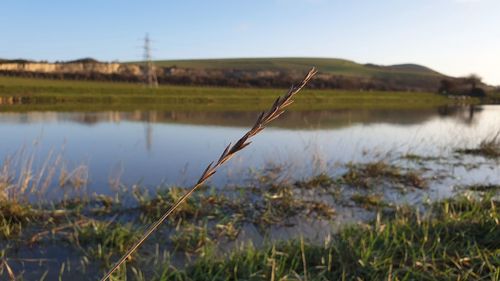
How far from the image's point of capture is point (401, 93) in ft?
202

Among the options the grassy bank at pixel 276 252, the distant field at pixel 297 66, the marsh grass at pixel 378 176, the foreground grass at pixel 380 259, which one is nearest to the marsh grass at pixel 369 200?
the marsh grass at pixel 378 176

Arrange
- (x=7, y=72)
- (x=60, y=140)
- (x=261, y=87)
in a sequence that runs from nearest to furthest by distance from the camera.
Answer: (x=60, y=140) < (x=7, y=72) < (x=261, y=87)

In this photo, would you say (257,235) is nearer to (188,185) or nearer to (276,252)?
(276,252)

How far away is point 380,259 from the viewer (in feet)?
13.4

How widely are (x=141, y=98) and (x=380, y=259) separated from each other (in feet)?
126

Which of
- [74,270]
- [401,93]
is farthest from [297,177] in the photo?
[401,93]

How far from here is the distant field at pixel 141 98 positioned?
3353 cm

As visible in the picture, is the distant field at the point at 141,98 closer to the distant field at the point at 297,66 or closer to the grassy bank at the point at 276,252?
the distant field at the point at 297,66

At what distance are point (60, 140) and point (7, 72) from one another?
39.2 m

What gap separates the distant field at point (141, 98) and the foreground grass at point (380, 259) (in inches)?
1072

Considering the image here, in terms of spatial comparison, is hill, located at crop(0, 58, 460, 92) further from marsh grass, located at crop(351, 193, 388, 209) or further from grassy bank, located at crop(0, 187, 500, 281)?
grassy bank, located at crop(0, 187, 500, 281)

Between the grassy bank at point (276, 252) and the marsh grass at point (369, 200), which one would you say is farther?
the marsh grass at point (369, 200)

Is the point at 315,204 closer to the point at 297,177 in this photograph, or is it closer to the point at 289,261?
the point at 297,177

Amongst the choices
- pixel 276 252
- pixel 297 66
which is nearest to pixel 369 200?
pixel 276 252
